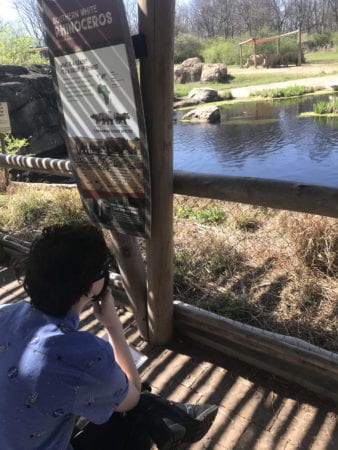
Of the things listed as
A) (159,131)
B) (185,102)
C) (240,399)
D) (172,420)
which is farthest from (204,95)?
(172,420)

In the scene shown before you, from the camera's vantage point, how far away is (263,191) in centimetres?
179

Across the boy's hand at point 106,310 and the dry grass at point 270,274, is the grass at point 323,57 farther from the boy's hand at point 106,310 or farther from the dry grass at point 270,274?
the boy's hand at point 106,310

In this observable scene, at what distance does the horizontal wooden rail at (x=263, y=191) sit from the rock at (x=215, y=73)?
27035 millimetres

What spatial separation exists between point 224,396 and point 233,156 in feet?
25.9

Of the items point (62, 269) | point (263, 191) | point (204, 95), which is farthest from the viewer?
point (204, 95)

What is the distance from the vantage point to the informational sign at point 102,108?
1.71 m

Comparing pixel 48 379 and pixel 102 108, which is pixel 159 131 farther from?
pixel 48 379

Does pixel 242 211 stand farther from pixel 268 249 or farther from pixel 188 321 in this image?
pixel 188 321

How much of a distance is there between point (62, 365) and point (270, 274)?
213 centimetres

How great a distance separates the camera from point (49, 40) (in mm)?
1977

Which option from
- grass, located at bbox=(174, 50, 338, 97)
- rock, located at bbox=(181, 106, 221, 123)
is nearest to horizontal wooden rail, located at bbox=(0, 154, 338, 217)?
rock, located at bbox=(181, 106, 221, 123)

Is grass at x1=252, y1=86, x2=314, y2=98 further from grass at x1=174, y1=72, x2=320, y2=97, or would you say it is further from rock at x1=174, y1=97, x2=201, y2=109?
grass at x1=174, y1=72, x2=320, y2=97

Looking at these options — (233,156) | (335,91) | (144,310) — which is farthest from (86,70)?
(335,91)

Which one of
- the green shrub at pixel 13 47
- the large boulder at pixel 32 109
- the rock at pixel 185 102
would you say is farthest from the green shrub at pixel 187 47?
the large boulder at pixel 32 109
